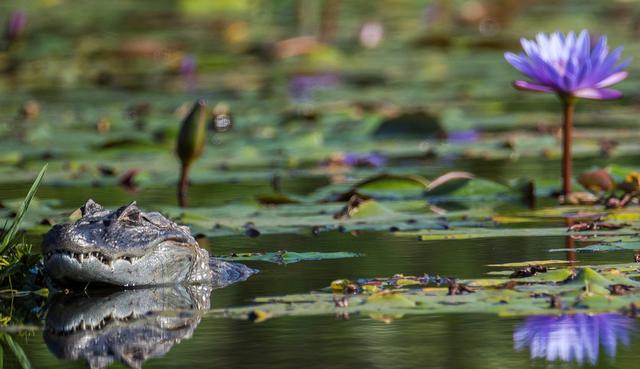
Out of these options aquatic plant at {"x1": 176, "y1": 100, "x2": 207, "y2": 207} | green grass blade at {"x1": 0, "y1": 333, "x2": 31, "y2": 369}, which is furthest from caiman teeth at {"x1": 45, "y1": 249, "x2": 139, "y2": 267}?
aquatic plant at {"x1": 176, "y1": 100, "x2": 207, "y2": 207}

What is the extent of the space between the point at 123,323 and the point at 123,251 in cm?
54

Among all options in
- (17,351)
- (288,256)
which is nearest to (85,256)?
(17,351)

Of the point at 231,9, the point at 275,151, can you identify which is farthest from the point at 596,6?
the point at 275,151

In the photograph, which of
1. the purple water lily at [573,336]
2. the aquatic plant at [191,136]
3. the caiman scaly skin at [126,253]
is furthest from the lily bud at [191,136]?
the purple water lily at [573,336]

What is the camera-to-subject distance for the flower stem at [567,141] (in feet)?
21.5

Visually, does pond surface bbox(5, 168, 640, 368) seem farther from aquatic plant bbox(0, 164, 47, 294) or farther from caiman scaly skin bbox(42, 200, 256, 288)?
aquatic plant bbox(0, 164, 47, 294)

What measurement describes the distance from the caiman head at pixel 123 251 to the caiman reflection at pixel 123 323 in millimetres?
70

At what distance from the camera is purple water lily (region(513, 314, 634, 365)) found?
158 inches

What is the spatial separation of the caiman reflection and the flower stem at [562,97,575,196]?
6.58 ft

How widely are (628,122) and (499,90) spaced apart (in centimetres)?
240

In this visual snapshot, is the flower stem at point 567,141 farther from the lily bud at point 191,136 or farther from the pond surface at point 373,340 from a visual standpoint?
the lily bud at point 191,136

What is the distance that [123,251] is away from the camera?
5.32 m

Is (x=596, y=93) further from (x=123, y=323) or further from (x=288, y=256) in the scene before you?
(x=123, y=323)

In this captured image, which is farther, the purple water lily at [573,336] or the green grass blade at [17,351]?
the green grass blade at [17,351]
